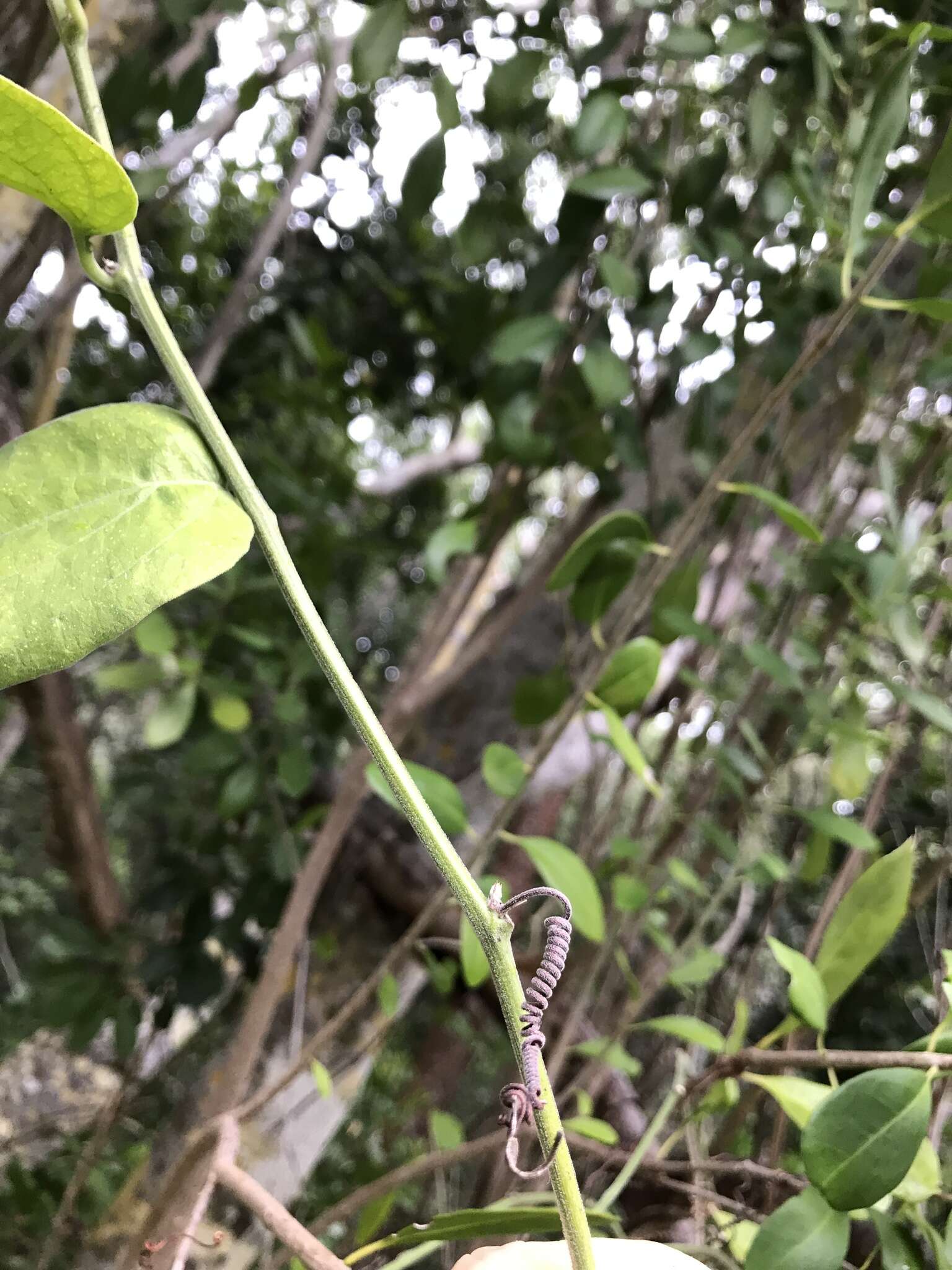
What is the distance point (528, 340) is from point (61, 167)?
33 cm

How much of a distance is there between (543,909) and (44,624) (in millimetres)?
447

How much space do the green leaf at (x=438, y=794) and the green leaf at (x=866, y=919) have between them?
157mm

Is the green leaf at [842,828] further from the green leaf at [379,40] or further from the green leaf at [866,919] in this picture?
the green leaf at [379,40]

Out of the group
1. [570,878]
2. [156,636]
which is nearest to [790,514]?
[570,878]

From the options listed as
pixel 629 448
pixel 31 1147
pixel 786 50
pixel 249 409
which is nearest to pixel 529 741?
pixel 629 448

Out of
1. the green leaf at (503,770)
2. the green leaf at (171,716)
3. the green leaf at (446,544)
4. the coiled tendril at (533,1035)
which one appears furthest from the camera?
the green leaf at (171,716)

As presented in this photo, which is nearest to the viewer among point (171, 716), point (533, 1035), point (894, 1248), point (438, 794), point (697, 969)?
point (533, 1035)

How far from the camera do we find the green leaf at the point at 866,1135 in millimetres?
222

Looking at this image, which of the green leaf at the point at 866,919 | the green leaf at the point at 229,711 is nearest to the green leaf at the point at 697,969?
the green leaf at the point at 866,919

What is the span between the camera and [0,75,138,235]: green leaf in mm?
153

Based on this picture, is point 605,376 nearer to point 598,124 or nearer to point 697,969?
point 598,124

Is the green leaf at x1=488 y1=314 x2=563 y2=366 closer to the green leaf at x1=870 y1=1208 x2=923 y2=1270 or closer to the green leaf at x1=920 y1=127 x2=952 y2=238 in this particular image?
the green leaf at x1=920 y1=127 x2=952 y2=238

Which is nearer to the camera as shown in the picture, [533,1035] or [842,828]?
[533,1035]

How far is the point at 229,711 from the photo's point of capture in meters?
0.63
